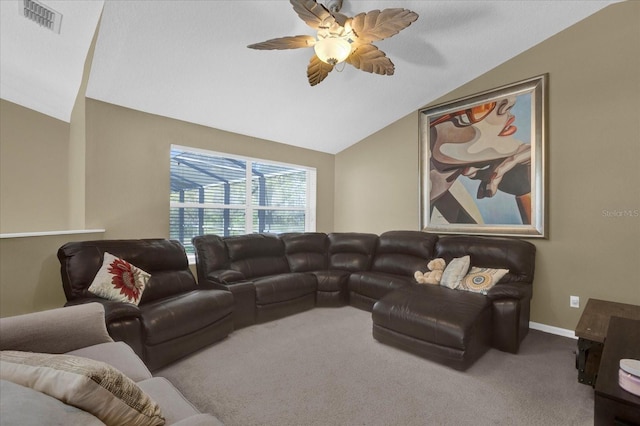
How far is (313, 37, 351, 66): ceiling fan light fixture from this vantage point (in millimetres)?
2123

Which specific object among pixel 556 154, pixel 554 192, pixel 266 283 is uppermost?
pixel 556 154

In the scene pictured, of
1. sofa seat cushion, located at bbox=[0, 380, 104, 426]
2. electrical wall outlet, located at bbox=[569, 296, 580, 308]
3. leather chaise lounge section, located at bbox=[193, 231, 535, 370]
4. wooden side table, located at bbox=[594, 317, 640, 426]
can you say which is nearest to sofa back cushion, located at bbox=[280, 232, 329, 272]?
leather chaise lounge section, located at bbox=[193, 231, 535, 370]

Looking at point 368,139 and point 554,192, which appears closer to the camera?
point 554,192

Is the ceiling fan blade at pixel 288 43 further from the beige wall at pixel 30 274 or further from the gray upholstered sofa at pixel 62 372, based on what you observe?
the beige wall at pixel 30 274

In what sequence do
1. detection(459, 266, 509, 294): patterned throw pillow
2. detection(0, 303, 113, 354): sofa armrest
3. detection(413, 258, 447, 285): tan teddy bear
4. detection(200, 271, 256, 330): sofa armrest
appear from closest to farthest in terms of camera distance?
detection(0, 303, 113, 354): sofa armrest → detection(459, 266, 509, 294): patterned throw pillow → detection(200, 271, 256, 330): sofa armrest → detection(413, 258, 447, 285): tan teddy bear

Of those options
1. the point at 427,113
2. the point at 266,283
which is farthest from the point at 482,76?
the point at 266,283

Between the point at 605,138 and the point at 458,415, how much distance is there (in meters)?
3.03

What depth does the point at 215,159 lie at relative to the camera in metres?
4.31

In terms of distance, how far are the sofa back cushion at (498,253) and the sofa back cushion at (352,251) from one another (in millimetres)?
1082

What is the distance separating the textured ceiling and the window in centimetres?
59

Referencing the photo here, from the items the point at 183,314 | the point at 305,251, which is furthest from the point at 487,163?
the point at 183,314

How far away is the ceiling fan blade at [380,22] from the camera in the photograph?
76.6 inches

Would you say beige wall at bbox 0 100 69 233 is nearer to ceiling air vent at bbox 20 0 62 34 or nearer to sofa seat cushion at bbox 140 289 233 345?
ceiling air vent at bbox 20 0 62 34

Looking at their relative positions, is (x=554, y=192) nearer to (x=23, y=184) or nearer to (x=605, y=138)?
(x=605, y=138)
